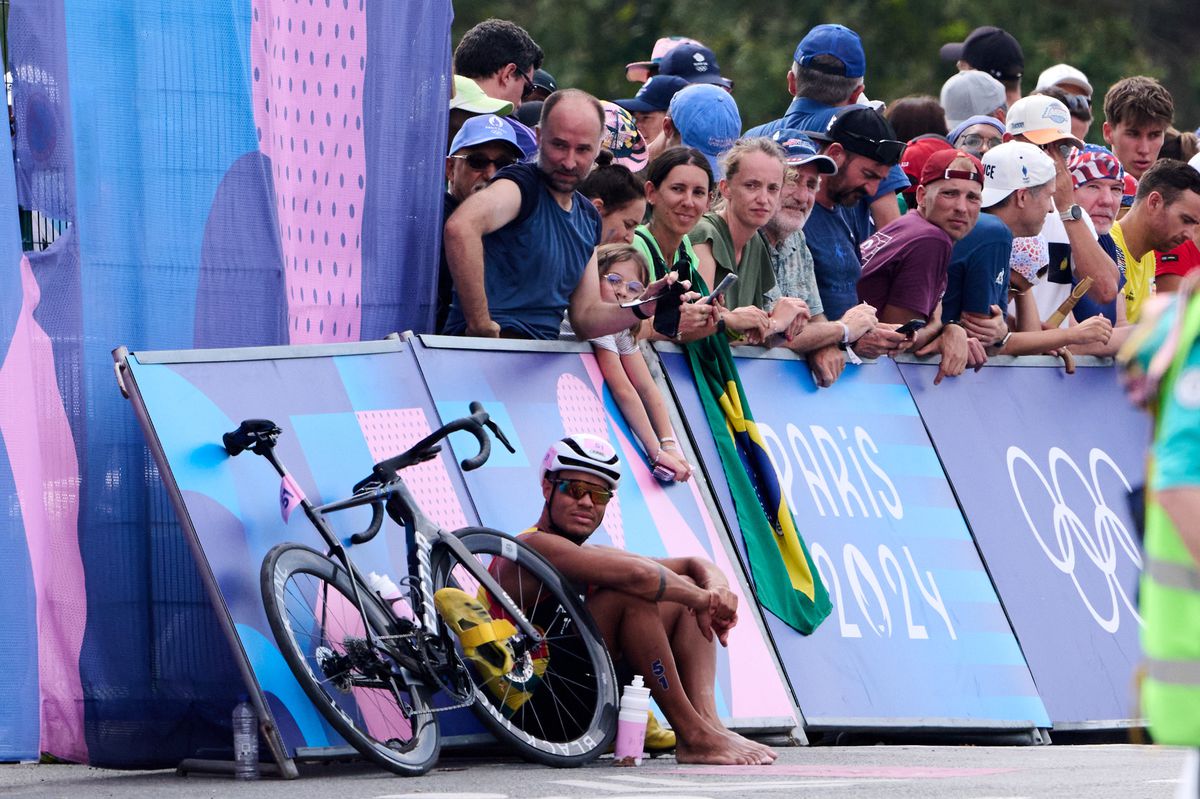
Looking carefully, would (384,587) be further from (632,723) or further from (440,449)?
(632,723)

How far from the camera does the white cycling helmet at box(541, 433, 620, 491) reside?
7703mm

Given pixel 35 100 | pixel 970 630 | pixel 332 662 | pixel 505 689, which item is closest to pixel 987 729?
pixel 970 630

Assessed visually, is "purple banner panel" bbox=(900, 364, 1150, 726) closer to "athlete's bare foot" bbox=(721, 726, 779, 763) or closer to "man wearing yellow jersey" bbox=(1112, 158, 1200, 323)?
"man wearing yellow jersey" bbox=(1112, 158, 1200, 323)

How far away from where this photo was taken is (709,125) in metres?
10.4

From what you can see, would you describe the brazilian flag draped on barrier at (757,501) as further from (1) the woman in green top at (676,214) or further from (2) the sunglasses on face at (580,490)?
(2) the sunglasses on face at (580,490)

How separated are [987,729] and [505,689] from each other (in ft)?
9.50

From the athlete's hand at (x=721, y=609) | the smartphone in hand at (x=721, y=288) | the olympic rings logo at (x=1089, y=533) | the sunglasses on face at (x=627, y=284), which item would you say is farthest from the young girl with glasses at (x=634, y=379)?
the olympic rings logo at (x=1089, y=533)

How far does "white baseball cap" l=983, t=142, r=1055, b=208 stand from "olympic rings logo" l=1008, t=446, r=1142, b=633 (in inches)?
52.3

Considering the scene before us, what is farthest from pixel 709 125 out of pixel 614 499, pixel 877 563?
pixel 614 499

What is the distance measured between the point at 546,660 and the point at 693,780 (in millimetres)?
861

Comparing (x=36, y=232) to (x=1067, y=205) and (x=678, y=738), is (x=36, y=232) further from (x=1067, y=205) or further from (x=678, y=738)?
(x=1067, y=205)

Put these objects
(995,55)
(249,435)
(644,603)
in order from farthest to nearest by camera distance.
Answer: (995,55) → (644,603) → (249,435)

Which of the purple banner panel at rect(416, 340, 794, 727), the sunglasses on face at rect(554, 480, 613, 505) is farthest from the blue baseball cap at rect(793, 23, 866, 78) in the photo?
the sunglasses on face at rect(554, 480, 613, 505)

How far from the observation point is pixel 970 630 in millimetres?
9555
